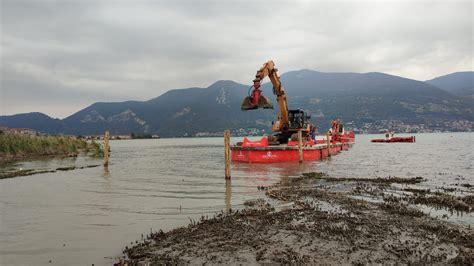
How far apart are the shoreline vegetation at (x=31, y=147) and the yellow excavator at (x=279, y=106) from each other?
21.6 metres

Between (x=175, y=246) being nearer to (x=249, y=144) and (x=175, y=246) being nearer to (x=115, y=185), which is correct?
(x=115, y=185)

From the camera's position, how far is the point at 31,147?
35.7 meters

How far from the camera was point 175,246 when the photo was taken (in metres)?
6.79

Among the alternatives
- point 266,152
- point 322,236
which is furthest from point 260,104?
point 322,236

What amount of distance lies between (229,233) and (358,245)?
2.77 metres

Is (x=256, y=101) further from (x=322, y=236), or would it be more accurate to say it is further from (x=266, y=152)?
Result: (x=322, y=236)

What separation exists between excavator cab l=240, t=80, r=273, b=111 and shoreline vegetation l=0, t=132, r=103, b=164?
861 inches

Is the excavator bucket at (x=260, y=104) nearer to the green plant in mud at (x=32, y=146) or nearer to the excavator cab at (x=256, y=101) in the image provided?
the excavator cab at (x=256, y=101)

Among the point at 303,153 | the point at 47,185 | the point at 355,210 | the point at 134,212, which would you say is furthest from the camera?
the point at 303,153

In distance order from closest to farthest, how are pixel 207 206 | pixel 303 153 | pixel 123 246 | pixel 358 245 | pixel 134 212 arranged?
pixel 358 245, pixel 123 246, pixel 134 212, pixel 207 206, pixel 303 153

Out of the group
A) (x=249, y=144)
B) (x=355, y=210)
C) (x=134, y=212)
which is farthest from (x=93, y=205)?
(x=249, y=144)

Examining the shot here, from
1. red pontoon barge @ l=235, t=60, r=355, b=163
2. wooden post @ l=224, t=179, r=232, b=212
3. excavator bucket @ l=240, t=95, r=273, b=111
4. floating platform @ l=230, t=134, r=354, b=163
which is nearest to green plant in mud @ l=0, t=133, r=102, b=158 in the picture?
floating platform @ l=230, t=134, r=354, b=163

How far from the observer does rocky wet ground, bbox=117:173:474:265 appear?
6.02 metres

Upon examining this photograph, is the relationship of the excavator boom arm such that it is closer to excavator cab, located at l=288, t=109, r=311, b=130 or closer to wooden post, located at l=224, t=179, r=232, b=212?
excavator cab, located at l=288, t=109, r=311, b=130
